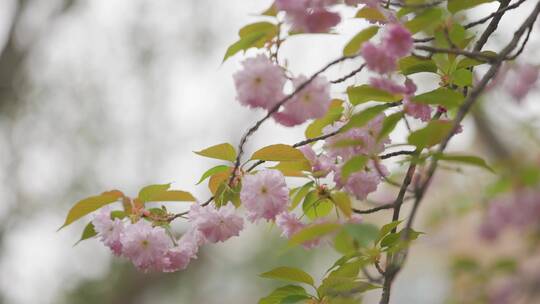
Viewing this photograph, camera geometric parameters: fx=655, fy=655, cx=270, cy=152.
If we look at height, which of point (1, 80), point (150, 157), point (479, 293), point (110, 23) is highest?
point (110, 23)

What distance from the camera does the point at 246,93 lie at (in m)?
0.69

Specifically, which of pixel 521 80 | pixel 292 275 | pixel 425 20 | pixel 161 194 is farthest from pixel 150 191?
pixel 521 80

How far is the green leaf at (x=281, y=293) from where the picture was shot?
0.94m

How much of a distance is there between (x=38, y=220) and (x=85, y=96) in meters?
1.03

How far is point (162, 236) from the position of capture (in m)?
0.91

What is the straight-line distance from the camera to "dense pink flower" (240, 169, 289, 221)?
2.77 ft

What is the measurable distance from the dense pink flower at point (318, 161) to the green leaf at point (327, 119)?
37mm

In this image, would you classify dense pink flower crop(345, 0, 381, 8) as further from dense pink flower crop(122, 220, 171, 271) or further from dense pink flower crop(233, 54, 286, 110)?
dense pink flower crop(122, 220, 171, 271)

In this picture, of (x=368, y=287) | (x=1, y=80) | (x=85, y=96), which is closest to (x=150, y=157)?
(x=85, y=96)

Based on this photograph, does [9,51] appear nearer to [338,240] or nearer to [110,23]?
[110,23]

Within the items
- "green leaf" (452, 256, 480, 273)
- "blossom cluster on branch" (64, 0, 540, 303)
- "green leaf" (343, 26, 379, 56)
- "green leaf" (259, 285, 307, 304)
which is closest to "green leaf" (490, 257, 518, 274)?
"green leaf" (452, 256, 480, 273)

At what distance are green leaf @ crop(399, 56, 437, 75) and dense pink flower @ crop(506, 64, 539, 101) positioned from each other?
5.60ft

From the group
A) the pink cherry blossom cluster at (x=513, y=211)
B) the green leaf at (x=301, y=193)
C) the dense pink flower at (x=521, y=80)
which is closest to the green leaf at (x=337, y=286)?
the green leaf at (x=301, y=193)

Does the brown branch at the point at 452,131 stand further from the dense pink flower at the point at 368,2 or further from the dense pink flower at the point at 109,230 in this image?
the dense pink flower at the point at 109,230
